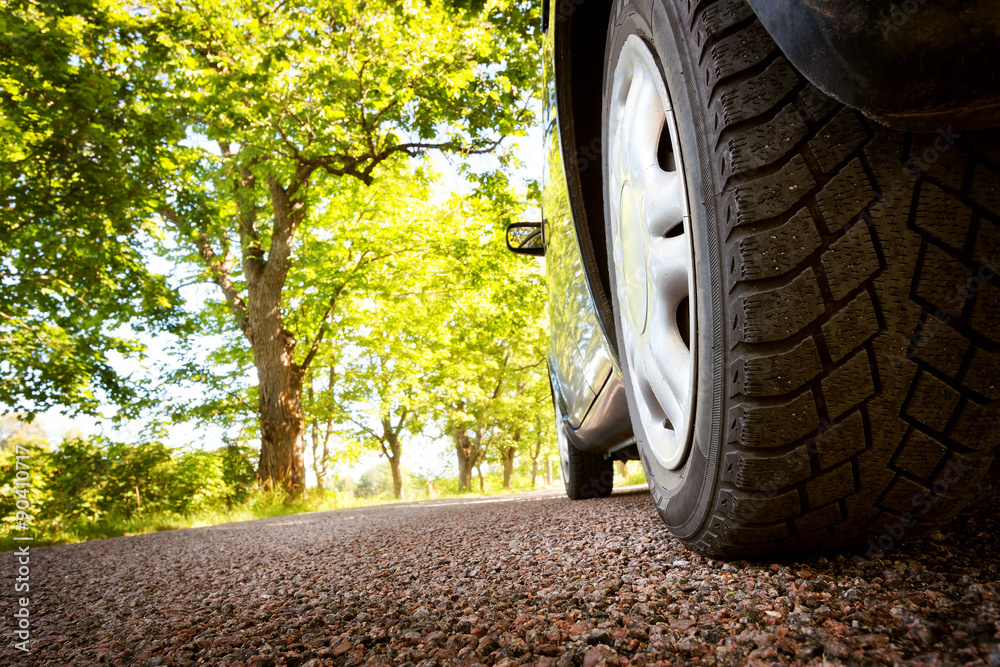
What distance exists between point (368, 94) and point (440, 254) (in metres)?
→ 4.86

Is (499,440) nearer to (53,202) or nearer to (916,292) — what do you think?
(53,202)

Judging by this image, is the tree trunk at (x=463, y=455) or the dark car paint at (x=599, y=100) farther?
the tree trunk at (x=463, y=455)

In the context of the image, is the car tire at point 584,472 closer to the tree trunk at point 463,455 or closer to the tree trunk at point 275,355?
the tree trunk at point 275,355

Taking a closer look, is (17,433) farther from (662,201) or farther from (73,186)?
(662,201)

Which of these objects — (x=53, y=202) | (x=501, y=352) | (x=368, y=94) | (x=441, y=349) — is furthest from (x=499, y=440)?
(x=53, y=202)

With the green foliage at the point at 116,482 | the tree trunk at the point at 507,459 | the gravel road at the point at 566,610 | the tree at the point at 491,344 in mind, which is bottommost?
the tree trunk at the point at 507,459

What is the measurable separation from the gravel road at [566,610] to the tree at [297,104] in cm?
719

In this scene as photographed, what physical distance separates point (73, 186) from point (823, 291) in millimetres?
8268

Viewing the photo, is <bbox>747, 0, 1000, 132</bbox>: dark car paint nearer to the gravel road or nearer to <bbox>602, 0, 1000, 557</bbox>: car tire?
<bbox>602, 0, 1000, 557</bbox>: car tire

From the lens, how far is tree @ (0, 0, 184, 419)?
20.3 ft

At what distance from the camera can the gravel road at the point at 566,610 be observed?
2.77ft

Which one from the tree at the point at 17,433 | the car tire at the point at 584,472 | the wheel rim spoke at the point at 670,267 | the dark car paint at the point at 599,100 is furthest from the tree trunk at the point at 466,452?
the wheel rim spoke at the point at 670,267

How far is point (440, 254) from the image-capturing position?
13422 millimetres

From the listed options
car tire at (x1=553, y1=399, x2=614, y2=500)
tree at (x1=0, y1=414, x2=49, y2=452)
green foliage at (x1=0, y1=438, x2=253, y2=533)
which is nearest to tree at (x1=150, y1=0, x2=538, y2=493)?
green foliage at (x1=0, y1=438, x2=253, y2=533)
